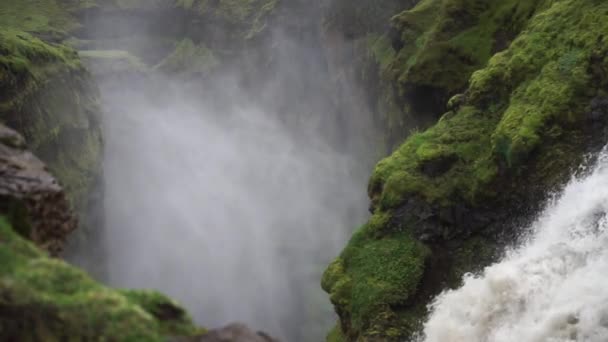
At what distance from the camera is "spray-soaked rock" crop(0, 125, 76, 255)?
10141mm

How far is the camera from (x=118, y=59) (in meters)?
A: 69.5

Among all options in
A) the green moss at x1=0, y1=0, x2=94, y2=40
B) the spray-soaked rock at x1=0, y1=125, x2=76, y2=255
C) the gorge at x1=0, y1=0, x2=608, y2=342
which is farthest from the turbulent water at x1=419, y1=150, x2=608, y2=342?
the green moss at x1=0, y1=0, x2=94, y2=40

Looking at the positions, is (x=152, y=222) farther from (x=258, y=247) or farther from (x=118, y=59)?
(x=118, y=59)

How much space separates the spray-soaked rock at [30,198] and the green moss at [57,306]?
78.1 inches


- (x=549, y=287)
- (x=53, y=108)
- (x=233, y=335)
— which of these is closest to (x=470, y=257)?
(x=549, y=287)

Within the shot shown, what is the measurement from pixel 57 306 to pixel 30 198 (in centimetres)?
395

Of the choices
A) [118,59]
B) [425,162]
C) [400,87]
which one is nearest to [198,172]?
[118,59]

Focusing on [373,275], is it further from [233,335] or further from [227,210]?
[227,210]

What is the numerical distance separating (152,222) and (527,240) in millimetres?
46284

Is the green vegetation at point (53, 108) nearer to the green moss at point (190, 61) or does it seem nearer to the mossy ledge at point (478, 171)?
the mossy ledge at point (478, 171)

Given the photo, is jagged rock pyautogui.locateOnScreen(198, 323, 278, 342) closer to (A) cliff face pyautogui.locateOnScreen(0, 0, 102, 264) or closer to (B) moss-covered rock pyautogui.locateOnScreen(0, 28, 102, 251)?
(A) cliff face pyautogui.locateOnScreen(0, 0, 102, 264)

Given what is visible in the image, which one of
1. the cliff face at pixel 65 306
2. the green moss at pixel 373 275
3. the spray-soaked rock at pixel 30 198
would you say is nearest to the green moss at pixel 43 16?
the green moss at pixel 373 275

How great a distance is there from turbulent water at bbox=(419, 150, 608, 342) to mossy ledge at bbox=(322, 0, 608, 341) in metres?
1.54

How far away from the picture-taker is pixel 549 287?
16.5 m
